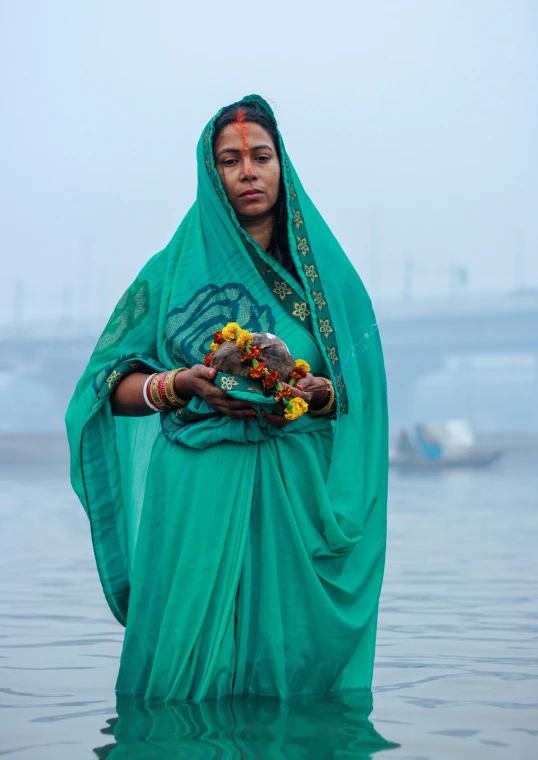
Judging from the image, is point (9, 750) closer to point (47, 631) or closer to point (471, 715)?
point (471, 715)

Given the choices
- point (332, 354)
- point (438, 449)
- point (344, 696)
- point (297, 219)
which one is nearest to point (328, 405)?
point (332, 354)

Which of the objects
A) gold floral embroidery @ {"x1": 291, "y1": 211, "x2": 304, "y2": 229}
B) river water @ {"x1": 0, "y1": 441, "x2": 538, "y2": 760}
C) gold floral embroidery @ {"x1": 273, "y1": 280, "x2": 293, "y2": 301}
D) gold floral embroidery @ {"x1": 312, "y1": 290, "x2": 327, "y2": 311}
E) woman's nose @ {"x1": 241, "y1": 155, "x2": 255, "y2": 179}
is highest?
woman's nose @ {"x1": 241, "y1": 155, "x2": 255, "y2": 179}

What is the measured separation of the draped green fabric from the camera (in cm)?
333

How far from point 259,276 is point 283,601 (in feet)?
2.70

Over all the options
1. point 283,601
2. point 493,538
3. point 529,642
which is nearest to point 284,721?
point 283,601

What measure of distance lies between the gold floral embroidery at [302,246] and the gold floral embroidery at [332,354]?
0.26m

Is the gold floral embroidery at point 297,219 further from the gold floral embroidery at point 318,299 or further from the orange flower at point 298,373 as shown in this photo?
the orange flower at point 298,373

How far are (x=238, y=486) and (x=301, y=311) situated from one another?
0.48 meters

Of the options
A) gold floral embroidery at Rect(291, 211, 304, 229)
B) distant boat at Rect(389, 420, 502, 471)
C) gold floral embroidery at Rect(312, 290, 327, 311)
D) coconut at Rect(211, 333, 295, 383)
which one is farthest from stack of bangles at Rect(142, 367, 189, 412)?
distant boat at Rect(389, 420, 502, 471)

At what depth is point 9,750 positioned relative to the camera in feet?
9.84

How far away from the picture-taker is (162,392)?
3.36 metres

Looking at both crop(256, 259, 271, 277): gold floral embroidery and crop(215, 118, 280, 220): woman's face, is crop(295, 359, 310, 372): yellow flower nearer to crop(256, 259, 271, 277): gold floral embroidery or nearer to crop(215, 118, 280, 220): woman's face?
crop(256, 259, 271, 277): gold floral embroidery

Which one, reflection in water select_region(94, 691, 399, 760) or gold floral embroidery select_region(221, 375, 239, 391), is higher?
gold floral embroidery select_region(221, 375, 239, 391)

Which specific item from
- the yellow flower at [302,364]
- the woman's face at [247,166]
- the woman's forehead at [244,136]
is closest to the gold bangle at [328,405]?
the yellow flower at [302,364]
